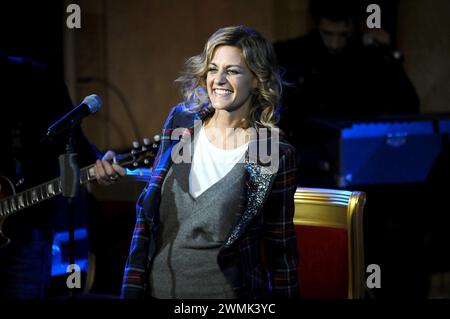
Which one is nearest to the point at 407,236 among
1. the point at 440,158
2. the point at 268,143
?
the point at 440,158

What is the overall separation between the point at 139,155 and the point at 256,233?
0.50 meters

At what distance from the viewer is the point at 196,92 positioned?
2389 millimetres

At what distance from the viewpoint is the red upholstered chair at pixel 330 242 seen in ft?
8.42

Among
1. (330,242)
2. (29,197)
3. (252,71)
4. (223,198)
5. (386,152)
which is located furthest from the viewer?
(386,152)

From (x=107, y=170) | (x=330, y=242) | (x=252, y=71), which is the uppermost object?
(x=252, y=71)

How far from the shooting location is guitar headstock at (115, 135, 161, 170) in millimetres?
2297

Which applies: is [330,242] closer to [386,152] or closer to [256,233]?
[256,233]

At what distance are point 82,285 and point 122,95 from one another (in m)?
2.40

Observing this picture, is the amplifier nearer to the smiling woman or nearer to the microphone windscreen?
the smiling woman

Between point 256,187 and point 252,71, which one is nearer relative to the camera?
point 256,187

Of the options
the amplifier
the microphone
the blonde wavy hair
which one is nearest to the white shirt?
the blonde wavy hair

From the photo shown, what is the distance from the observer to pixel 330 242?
261 cm

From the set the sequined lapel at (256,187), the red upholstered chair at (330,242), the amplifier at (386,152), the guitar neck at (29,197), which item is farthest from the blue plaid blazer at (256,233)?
the amplifier at (386,152)

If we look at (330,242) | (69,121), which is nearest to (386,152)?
(330,242)
